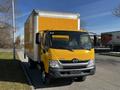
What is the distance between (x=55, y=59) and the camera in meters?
10.1

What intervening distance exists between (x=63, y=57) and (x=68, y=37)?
117 cm

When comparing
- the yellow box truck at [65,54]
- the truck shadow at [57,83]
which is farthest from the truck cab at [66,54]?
the truck shadow at [57,83]

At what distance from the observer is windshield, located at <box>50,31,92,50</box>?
10.5 m

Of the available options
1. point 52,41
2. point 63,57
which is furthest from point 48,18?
point 63,57

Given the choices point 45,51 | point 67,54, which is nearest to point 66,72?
point 67,54

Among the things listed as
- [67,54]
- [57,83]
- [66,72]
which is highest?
[67,54]

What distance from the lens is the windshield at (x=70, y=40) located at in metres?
10.5

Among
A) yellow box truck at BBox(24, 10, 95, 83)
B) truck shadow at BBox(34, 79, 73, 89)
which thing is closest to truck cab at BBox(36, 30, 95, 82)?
yellow box truck at BBox(24, 10, 95, 83)

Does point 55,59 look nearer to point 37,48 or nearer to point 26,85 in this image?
point 26,85

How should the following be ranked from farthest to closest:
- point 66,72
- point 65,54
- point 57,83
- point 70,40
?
point 57,83
point 70,40
point 66,72
point 65,54

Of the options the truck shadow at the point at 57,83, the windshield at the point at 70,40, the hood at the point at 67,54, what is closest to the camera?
the hood at the point at 67,54

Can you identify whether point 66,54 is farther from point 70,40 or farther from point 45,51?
point 45,51

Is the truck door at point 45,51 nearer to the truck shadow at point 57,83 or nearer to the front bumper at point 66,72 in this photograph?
the front bumper at point 66,72

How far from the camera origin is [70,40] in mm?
10797
